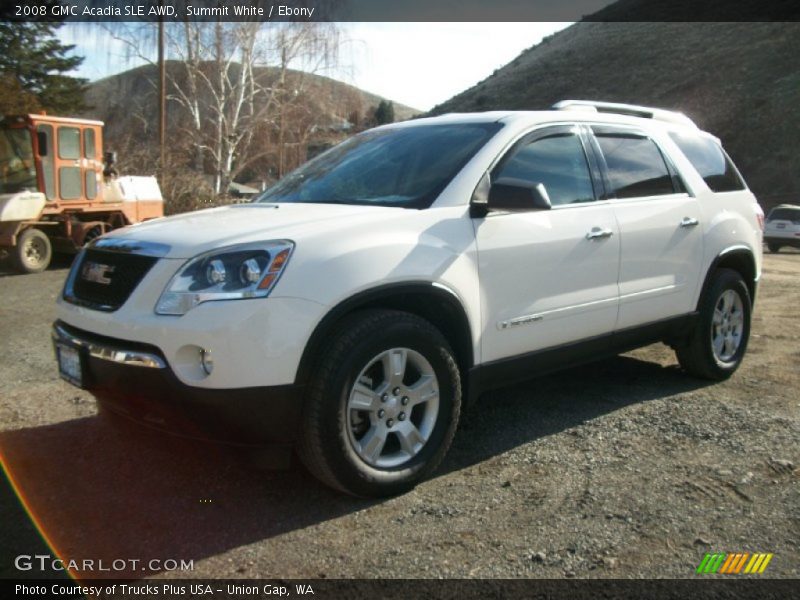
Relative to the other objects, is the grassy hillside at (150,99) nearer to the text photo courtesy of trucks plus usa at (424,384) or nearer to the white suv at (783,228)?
the white suv at (783,228)

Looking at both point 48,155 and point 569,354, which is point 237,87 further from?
point 569,354

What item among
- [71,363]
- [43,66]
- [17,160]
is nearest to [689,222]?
[71,363]

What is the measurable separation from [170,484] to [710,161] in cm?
453

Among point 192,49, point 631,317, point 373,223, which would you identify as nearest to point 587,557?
point 373,223

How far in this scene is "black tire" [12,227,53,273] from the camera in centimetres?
1324

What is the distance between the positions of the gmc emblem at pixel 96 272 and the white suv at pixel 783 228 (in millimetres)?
24244

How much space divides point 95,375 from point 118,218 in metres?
Answer: 13.0

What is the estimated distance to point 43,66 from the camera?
44500 millimetres

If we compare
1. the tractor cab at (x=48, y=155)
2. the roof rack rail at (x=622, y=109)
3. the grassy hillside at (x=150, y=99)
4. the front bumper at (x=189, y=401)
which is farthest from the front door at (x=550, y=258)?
the grassy hillside at (x=150, y=99)

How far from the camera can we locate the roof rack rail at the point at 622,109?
16.6 ft

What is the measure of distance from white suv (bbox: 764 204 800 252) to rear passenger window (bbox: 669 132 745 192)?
66.4 ft

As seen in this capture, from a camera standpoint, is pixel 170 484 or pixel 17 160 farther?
pixel 17 160

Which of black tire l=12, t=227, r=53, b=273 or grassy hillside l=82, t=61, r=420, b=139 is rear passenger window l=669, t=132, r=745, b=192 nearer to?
black tire l=12, t=227, r=53, b=273

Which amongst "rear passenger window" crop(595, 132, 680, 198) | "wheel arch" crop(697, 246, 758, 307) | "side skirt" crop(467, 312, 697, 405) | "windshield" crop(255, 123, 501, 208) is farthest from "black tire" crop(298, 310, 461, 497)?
"wheel arch" crop(697, 246, 758, 307)
